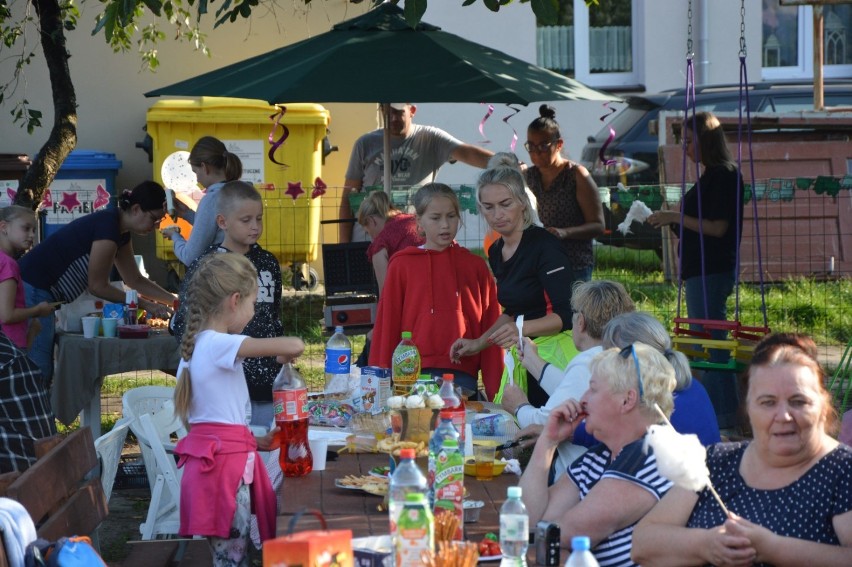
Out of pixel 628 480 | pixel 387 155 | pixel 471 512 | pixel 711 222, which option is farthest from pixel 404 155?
pixel 628 480

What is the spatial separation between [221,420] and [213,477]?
20 centimetres

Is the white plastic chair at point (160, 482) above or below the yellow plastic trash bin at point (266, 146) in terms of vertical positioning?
below

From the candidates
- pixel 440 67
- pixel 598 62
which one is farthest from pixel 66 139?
pixel 598 62

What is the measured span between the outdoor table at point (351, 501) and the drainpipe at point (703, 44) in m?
10.6

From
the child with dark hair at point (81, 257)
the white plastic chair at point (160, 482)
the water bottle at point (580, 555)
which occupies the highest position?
the child with dark hair at point (81, 257)

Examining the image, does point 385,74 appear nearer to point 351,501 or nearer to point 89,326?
point 89,326

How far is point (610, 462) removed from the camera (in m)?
3.46

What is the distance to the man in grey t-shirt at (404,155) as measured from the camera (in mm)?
7984

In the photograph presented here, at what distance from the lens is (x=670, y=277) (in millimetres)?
10953

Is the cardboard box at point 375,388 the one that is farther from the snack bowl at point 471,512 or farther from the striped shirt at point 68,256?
the striped shirt at point 68,256

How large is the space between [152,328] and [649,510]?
14.7 ft

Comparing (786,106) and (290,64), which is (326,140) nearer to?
(786,106)

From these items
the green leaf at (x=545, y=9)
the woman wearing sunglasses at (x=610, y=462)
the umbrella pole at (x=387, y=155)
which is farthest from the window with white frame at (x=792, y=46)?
the woman wearing sunglasses at (x=610, y=462)

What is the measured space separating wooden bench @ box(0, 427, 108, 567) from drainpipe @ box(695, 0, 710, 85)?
11.2m
